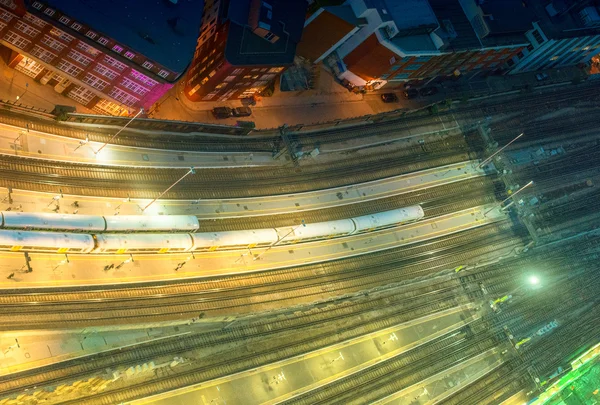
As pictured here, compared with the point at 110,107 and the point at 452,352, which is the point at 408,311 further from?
the point at 110,107

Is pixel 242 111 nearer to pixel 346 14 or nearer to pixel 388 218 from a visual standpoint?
pixel 346 14

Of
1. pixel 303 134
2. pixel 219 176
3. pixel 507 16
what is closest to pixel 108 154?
pixel 219 176

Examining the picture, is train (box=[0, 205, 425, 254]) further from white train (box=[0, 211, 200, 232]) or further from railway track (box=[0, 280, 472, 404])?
railway track (box=[0, 280, 472, 404])

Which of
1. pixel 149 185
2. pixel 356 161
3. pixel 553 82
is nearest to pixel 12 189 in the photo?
pixel 149 185

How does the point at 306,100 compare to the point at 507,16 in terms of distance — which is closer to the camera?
the point at 306,100

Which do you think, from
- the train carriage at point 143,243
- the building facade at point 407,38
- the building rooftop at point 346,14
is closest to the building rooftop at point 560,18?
the building facade at point 407,38

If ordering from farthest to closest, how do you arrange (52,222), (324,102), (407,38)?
(407,38) → (324,102) → (52,222)
